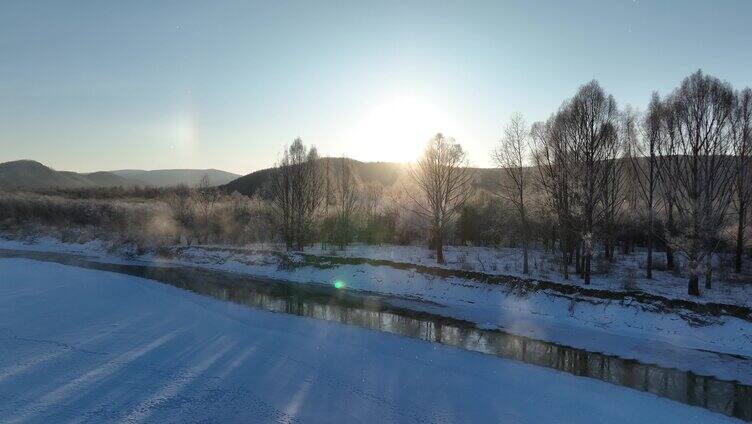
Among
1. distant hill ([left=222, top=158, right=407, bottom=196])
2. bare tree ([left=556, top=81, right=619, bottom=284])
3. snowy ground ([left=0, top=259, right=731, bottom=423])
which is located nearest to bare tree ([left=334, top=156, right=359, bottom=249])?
bare tree ([left=556, top=81, right=619, bottom=284])

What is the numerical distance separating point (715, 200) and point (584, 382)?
50.3ft

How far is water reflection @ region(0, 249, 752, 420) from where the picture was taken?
12.1m

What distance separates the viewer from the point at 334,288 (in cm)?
2802

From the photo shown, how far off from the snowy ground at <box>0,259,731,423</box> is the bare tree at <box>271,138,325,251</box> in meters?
23.7

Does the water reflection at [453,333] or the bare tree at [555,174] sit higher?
the bare tree at [555,174]

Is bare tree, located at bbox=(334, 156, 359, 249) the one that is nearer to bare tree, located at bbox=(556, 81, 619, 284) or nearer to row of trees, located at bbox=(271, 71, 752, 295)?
row of trees, located at bbox=(271, 71, 752, 295)

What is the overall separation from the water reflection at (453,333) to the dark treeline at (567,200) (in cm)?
931

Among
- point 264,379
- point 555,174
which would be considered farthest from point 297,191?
point 264,379

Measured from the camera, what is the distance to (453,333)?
17.5 m

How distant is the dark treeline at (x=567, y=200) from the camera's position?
2141cm

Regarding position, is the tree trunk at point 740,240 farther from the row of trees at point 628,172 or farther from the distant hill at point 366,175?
the distant hill at point 366,175

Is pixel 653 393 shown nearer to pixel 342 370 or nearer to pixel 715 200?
pixel 342 370

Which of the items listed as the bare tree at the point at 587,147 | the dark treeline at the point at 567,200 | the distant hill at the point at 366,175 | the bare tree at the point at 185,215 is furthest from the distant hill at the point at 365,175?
the bare tree at the point at 587,147

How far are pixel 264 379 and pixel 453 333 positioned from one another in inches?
327
